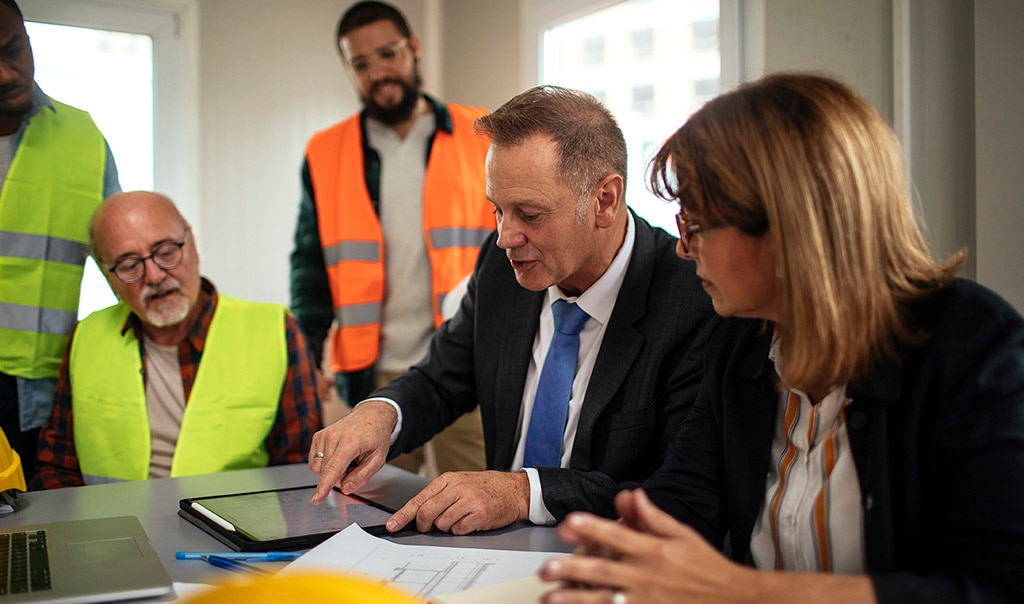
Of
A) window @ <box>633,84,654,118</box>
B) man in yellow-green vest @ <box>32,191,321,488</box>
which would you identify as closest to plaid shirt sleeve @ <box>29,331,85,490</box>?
man in yellow-green vest @ <box>32,191,321,488</box>

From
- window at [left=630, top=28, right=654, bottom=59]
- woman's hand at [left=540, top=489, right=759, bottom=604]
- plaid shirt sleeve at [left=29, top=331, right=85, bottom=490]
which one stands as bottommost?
plaid shirt sleeve at [left=29, top=331, right=85, bottom=490]

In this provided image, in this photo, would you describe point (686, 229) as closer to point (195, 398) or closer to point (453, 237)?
point (195, 398)

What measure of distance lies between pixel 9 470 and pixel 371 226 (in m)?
1.73

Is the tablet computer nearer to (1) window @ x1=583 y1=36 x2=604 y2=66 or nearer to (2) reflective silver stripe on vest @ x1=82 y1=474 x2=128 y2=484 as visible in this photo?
(2) reflective silver stripe on vest @ x1=82 y1=474 x2=128 y2=484

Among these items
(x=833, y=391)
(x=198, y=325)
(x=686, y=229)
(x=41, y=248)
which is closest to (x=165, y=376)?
(x=198, y=325)

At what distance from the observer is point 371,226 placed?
3199 mm

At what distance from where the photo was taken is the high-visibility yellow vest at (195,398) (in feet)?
7.43

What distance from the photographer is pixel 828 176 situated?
1.03 meters

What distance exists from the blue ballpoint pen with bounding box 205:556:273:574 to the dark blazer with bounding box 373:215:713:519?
0.47 m

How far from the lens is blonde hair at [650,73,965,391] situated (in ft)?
3.37

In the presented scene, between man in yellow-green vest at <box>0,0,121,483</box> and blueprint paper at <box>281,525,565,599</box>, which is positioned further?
man in yellow-green vest at <box>0,0,121,483</box>

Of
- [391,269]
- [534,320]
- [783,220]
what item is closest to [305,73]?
[391,269]

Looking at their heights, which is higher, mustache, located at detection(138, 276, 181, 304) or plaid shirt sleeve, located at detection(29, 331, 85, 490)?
mustache, located at detection(138, 276, 181, 304)

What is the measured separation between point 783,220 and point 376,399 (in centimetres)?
104
